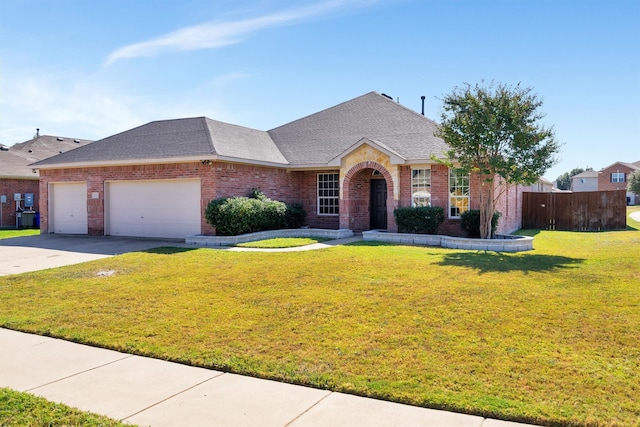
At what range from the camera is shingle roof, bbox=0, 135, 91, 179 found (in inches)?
1068

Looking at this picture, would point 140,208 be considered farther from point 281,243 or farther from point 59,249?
point 281,243

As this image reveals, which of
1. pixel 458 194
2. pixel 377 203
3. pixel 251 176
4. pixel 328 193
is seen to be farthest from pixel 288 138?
pixel 458 194

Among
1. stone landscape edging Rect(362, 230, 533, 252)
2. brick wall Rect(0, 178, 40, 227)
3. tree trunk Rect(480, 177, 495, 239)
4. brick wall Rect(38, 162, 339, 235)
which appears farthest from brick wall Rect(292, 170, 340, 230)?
brick wall Rect(0, 178, 40, 227)

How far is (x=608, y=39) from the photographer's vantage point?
13906 millimetres

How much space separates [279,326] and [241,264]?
544 cm

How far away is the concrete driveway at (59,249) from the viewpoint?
12.5 m

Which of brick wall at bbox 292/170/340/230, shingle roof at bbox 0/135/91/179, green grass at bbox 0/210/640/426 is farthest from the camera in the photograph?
shingle roof at bbox 0/135/91/179

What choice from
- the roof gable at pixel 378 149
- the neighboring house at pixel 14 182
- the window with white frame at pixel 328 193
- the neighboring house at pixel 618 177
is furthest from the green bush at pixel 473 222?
the neighboring house at pixel 618 177

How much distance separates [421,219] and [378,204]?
3.64 meters

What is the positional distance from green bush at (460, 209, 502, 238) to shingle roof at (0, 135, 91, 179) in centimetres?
2186

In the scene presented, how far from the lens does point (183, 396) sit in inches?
172

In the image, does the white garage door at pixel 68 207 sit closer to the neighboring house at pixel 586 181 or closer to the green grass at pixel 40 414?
the green grass at pixel 40 414

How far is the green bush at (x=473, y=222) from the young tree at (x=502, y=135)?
61.0 inches

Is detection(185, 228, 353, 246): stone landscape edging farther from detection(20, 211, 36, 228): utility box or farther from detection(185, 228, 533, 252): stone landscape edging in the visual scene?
detection(20, 211, 36, 228): utility box
